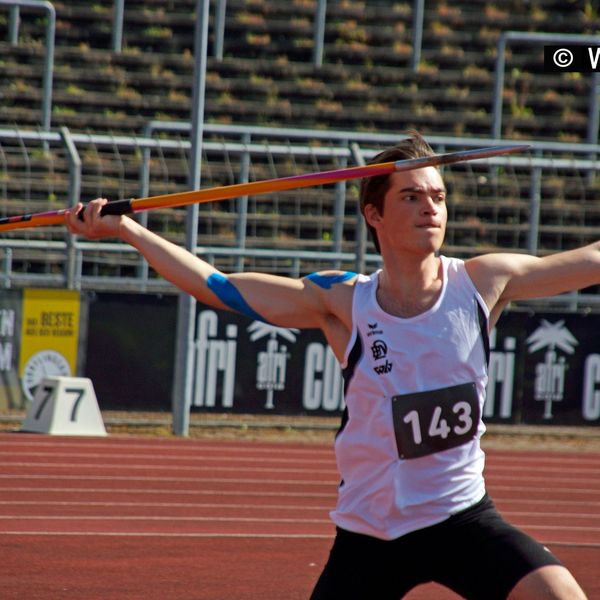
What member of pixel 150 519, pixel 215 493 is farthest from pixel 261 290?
pixel 215 493

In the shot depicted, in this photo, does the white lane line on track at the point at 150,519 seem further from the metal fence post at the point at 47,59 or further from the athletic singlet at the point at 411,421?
the metal fence post at the point at 47,59

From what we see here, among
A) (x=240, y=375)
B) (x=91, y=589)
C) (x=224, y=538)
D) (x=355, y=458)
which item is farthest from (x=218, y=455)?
(x=355, y=458)

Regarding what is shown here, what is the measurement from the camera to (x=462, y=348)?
3.58 m

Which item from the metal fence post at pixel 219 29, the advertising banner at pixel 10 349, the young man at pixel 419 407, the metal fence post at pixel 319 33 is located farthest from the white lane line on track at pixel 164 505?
the metal fence post at pixel 319 33

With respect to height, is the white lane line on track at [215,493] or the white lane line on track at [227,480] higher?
the white lane line on track at [215,493]

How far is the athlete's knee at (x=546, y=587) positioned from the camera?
10.9 feet

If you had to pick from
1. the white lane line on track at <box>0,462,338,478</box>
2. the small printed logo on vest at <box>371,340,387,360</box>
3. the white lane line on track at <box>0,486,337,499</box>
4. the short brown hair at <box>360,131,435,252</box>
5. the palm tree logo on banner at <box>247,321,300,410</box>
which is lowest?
the white lane line on track at <box>0,462,338,478</box>

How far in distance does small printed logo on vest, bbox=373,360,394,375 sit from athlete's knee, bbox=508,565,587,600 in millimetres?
650

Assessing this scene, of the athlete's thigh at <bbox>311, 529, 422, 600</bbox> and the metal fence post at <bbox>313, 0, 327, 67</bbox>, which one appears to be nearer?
the athlete's thigh at <bbox>311, 529, 422, 600</bbox>

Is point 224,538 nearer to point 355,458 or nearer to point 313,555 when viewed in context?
point 313,555

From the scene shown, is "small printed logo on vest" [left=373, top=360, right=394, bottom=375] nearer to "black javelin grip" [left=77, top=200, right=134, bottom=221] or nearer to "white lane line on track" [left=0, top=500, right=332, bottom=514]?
"black javelin grip" [left=77, top=200, right=134, bottom=221]

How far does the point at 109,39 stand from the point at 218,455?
33.0 feet

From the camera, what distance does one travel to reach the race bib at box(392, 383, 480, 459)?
11.5 ft

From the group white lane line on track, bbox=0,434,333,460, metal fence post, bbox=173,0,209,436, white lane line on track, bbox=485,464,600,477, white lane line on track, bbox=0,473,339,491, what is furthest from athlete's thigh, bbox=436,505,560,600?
metal fence post, bbox=173,0,209,436
